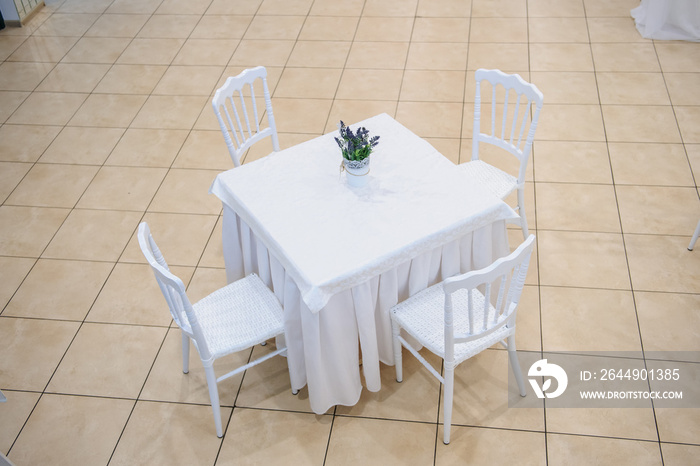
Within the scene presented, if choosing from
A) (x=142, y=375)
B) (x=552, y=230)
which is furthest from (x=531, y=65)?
(x=142, y=375)

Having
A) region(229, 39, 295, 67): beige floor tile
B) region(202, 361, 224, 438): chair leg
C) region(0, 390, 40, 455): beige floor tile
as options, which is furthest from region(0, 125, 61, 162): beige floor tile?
region(202, 361, 224, 438): chair leg

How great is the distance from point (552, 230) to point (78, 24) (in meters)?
4.50

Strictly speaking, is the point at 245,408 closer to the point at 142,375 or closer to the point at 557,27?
the point at 142,375

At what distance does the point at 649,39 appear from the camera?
17.2 feet

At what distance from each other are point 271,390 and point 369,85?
8.59 feet

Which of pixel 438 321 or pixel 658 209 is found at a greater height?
pixel 438 321

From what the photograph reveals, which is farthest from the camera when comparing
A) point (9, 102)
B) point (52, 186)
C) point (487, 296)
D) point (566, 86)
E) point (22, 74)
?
point (22, 74)

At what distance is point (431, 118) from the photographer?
4.61m

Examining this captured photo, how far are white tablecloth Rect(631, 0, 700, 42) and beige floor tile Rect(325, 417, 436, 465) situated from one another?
12.6 ft

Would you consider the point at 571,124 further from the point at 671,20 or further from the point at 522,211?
the point at 671,20

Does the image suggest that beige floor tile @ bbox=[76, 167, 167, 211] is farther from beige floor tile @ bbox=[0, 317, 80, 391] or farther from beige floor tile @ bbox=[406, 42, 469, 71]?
beige floor tile @ bbox=[406, 42, 469, 71]

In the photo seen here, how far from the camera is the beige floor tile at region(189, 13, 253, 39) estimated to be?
567cm

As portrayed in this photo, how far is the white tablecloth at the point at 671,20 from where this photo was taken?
200 inches

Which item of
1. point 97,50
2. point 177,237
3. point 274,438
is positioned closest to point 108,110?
point 97,50
